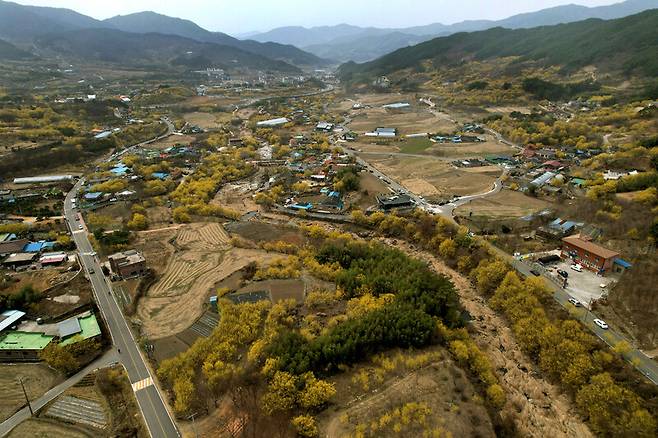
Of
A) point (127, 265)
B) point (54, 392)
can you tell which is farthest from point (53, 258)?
point (54, 392)

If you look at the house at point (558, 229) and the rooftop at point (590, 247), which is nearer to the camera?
the rooftop at point (590, 247)

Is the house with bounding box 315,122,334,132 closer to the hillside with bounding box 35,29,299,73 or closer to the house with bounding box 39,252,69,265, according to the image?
the house with bounding box 39,252,69,265

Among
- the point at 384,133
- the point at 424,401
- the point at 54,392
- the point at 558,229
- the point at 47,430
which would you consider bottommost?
the point at 384,133

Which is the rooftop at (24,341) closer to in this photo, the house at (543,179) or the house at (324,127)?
the house at (543,179)

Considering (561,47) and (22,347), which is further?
(561,47)

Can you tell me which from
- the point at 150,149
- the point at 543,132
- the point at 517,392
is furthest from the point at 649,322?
the point at 150,149

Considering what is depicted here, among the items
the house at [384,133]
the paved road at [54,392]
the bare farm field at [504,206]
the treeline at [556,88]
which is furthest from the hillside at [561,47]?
the paved road at [54,392]

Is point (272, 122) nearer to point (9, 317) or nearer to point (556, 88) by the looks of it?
point (556, 88)
